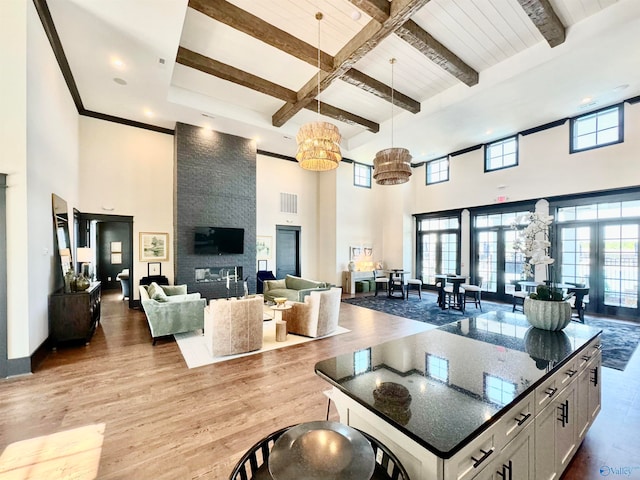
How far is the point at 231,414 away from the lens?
2.63 meters

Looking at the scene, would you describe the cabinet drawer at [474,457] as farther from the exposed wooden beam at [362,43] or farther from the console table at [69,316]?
the console table at [69,316]

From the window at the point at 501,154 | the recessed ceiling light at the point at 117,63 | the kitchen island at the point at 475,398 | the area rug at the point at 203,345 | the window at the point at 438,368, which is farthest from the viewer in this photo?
the window at the point at 501,154

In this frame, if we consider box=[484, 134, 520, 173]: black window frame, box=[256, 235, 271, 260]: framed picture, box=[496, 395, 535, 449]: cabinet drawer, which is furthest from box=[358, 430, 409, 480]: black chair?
box=[484, 134, 520, 173]: black window frame

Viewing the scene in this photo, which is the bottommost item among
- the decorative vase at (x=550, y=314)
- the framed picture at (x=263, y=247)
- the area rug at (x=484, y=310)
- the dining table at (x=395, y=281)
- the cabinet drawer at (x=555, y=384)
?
the area rug at (x=484, y=310)

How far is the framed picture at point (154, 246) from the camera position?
710cm

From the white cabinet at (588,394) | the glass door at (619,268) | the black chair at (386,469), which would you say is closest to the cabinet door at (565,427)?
the white cabinet at (588,394)

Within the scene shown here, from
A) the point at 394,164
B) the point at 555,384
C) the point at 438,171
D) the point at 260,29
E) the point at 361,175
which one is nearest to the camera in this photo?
the point at 555,384

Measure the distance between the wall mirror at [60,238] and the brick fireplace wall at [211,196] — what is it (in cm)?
236

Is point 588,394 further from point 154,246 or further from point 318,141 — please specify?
point 154,246

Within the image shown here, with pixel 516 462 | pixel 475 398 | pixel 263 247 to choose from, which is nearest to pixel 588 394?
pixel 516 462

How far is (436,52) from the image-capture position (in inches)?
183

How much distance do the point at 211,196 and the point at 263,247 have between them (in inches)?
94.2

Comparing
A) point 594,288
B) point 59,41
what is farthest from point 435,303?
point 59,41

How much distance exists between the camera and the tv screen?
7359mm
